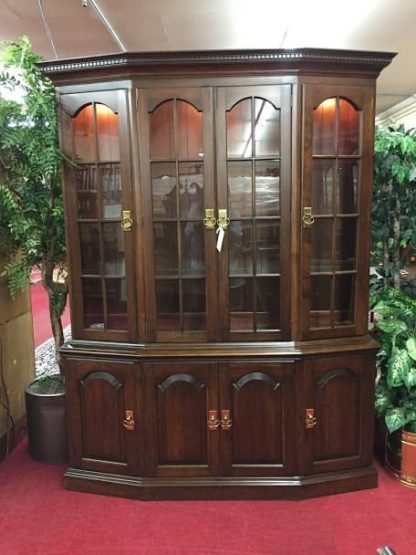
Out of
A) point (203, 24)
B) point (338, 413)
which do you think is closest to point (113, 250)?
point (338, 413)

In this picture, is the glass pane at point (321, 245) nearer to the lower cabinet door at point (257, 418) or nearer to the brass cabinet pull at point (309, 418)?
the lower cabinet door at point (257, 418)

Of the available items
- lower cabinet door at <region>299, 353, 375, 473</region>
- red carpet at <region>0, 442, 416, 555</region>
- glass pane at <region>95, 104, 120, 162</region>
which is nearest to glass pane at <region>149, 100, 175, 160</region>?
glass pane at <region>95, 104, 120, 162</region>

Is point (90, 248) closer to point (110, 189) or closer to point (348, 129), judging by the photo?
point (110, 189)

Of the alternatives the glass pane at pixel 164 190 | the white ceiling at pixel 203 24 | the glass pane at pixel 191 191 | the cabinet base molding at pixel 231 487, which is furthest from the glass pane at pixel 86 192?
the white ceiling at pixel 203 24

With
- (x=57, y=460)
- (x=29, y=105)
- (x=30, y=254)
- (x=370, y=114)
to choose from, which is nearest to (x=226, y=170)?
(x=370, y=114)

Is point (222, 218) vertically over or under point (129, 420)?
over

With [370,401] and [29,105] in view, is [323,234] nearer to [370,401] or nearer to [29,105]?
[370,401]

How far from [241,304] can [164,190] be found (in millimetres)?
700

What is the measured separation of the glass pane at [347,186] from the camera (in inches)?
89.7

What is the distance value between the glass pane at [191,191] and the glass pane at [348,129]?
71 centimetres

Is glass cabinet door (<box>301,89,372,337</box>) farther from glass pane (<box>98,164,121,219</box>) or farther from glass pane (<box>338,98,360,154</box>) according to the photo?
glass pane (<box>98,164,121,219</box>)

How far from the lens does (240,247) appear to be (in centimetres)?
231

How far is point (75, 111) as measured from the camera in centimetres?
224

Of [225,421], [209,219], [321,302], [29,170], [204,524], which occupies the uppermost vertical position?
[29,170]
